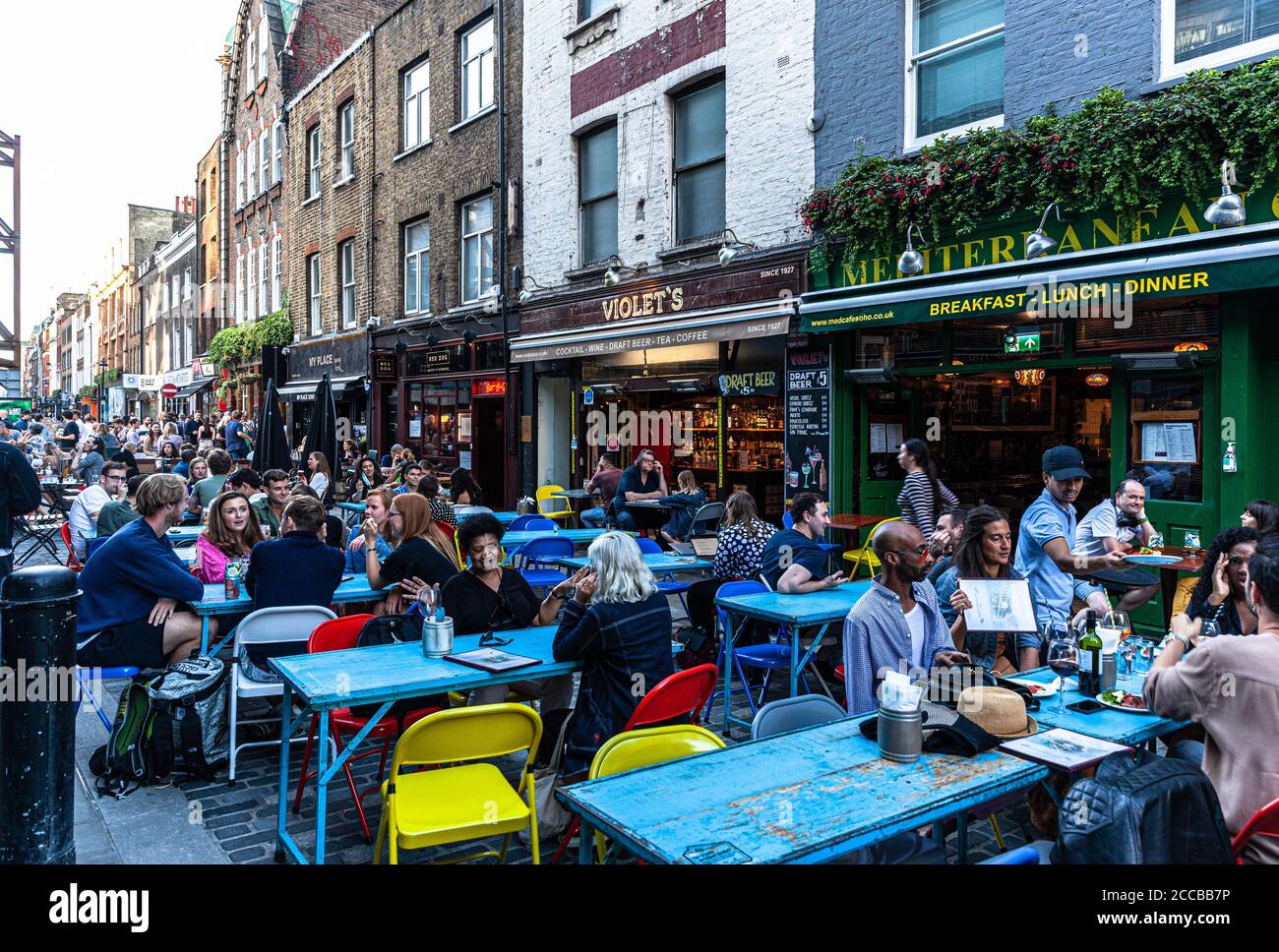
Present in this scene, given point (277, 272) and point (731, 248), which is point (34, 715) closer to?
point (731, 248)

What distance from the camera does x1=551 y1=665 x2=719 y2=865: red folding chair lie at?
4121mm

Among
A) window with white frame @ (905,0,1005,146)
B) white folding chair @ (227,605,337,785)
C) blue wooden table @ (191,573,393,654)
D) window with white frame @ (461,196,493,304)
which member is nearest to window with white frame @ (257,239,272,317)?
window with white frame @ (461,196,493,304)

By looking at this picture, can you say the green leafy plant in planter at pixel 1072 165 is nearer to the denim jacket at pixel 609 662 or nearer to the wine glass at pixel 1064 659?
the wine glass at pixel 1064 659

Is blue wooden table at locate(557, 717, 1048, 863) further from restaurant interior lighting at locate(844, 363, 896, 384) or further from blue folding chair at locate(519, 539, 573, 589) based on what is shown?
restaurant interior lighting at locate(844, 363, 896, 384)

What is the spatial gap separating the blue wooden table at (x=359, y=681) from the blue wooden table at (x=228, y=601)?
1.55m

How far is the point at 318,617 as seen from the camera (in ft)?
18.6

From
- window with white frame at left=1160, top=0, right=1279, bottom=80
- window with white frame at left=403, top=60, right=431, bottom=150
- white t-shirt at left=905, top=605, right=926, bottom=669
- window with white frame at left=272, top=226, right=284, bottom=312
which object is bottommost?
white t-shirt at left=905, top=605, right=926, bottom=669

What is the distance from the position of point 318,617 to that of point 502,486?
12.1 meters

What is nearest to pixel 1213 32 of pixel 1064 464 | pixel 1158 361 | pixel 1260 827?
pixel 1158 361

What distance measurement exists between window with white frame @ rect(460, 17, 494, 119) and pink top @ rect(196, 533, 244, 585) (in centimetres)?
1185

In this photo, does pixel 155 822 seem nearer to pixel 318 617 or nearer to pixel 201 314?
pixel 318 617

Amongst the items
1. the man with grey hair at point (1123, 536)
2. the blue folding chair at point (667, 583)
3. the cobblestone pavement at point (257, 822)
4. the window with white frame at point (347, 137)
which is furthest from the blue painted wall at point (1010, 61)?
the window with white frame at point (347, 137)

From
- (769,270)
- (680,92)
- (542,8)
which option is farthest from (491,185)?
(769,270)

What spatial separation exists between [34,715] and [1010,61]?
9.45m
